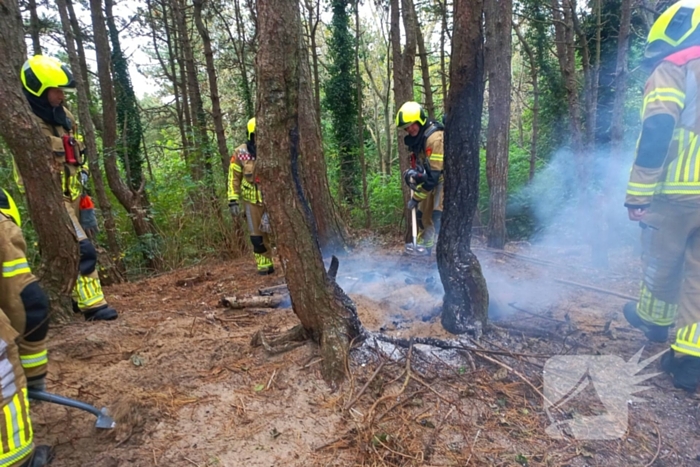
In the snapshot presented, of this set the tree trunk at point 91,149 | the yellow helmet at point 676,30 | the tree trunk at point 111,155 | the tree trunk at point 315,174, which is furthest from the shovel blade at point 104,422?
the tree trunk at point 111,155

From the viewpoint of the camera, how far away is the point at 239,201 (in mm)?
5863

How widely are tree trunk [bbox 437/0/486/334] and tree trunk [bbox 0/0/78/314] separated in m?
3.19

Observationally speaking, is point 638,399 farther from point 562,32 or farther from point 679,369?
point 562,32

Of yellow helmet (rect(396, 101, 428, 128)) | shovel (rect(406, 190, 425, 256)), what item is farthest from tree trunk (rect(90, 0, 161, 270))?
yellow helmet (rect(396, 101, 428, 128))

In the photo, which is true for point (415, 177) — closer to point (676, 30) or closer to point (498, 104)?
point (498, 104)

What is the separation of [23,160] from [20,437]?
91.5 inches

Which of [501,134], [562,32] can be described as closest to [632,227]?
[501,134]

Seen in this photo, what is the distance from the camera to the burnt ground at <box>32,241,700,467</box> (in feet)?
6.73

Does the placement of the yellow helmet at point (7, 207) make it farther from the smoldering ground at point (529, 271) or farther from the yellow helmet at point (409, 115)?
the yellow helmet at point (409, 115)

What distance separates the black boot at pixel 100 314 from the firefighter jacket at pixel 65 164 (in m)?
1.12

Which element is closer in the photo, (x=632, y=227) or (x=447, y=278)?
(x=447, y=278)

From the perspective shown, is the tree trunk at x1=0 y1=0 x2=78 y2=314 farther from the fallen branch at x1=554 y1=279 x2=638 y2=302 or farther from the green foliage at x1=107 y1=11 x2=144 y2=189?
the green foliage at x1=107 y1=11 x2=144 y2=189

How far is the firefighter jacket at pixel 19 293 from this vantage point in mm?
1840

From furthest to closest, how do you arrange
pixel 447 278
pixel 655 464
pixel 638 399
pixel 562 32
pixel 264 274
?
1. pixel 562 32
2. pixel 264 274
3. pixel 447 278
4. pixel 638 399
5. pixel 655 464
